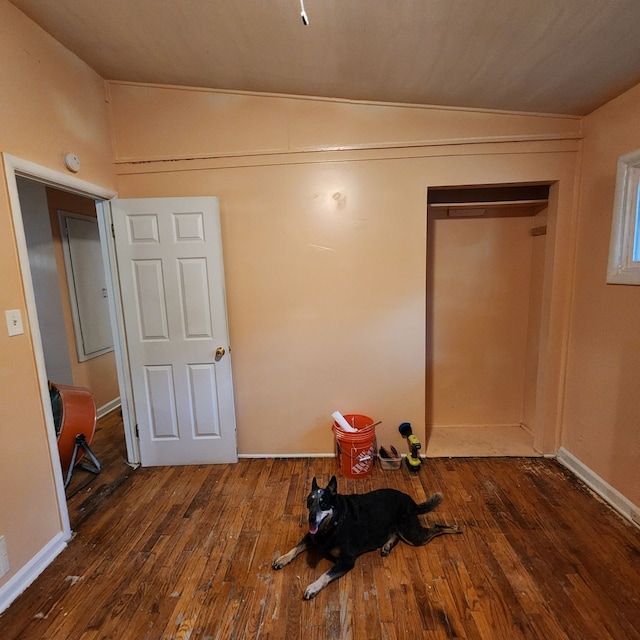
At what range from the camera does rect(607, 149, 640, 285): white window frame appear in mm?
1852

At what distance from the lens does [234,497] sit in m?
2.15

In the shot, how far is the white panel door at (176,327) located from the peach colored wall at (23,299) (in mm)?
590

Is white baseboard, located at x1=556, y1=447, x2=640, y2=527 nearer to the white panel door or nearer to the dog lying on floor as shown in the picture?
the dog lying on floor

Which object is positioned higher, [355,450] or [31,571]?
[355,450]

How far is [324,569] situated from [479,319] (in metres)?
2.21

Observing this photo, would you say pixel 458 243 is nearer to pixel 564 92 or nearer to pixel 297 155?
pixel 564 92

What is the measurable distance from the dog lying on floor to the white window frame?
172cm

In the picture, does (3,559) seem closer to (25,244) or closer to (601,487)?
(25,244)

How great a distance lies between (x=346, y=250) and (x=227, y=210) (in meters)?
0.93

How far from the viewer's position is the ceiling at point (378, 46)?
4.66 ft

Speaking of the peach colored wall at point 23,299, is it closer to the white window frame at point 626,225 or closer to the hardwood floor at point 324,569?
the hardwood floor at point 324,569

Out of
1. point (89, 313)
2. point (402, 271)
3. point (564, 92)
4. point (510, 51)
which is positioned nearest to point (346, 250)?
point (402, 271)

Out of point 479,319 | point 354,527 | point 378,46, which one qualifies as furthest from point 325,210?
point 354,527

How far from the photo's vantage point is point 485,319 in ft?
9.19
